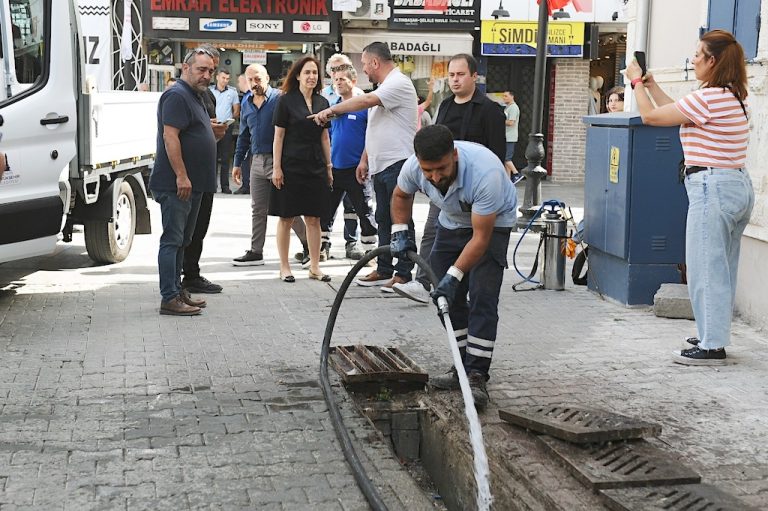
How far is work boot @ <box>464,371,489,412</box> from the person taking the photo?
5.88 metres

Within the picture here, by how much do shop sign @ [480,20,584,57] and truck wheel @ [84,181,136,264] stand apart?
44.9 feet

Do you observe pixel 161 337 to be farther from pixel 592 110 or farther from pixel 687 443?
pixel 592 110

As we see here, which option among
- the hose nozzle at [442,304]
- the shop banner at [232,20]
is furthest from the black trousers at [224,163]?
the hose nozzle at [442,304]

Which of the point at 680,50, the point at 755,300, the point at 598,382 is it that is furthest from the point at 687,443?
the point at 680,50

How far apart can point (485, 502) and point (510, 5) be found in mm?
20095

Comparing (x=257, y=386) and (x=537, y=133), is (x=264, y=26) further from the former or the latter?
(x=257, y=386)

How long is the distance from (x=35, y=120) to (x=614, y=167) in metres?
4.55

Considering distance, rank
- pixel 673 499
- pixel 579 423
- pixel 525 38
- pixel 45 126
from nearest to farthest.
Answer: pixel 673 499
pixel 579 423
pixel 45 126
pixel 525 38

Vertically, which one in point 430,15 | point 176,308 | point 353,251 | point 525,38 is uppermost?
point 430,15

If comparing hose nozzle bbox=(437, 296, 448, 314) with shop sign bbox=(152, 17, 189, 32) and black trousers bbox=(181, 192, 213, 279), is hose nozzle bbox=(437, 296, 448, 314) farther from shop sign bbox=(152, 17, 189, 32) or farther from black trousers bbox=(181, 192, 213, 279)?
shop sign bbox=(152, 17, 189, 32)

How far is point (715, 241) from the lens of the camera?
268 inches

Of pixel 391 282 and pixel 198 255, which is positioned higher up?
pixel 198 255

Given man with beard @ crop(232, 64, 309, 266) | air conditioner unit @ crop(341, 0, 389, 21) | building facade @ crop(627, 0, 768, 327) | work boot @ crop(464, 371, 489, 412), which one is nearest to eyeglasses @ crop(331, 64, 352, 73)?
man with beard @ crop(232, 64, 309, 266)

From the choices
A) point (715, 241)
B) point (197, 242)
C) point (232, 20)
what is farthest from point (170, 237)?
point (232, 20)
